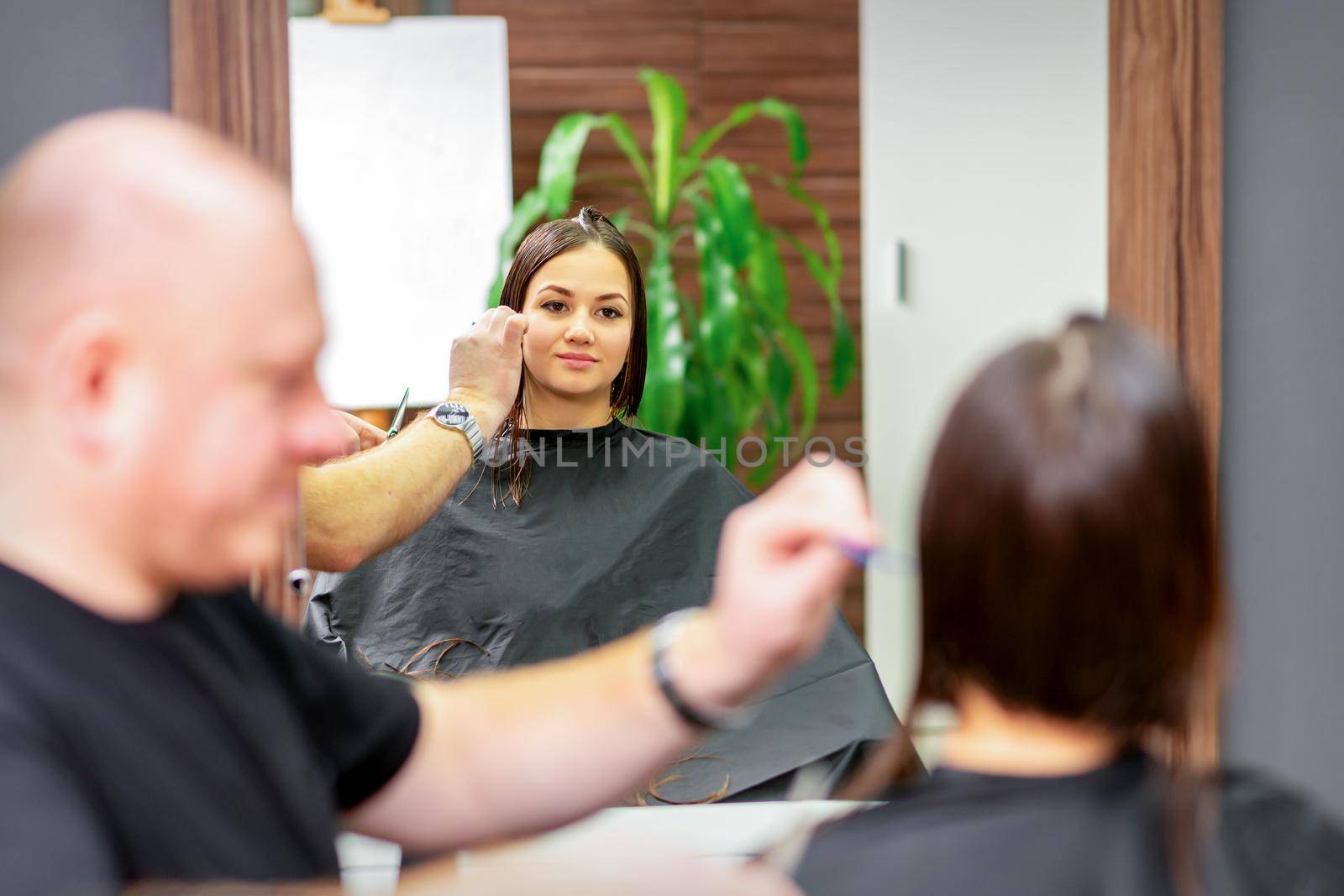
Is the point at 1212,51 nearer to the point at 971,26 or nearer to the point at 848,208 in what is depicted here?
the point at 971,26

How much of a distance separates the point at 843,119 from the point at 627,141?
90cm

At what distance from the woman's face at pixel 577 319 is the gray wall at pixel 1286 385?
3.49 ft

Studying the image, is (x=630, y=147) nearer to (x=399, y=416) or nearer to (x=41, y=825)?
(x=399, y=416)

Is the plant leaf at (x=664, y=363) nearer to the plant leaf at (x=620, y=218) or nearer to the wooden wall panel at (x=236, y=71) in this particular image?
the plant leaf at (x=620, y=218)

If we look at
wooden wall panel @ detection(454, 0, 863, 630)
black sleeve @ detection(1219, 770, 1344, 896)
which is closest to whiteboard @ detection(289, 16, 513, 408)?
wooden wall panel @ detection(454, 0, 863, 630)

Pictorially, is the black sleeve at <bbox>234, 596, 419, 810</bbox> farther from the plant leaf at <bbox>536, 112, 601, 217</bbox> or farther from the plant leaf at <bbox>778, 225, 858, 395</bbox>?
the plant leaf at <bbox>778, 225, 858, 395</bbox>

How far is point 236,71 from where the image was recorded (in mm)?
1388

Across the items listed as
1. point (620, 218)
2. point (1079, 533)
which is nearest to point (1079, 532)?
point (1079, 533)

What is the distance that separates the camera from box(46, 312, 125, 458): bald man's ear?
0.61 meters

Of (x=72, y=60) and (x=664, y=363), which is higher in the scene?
(x=72, y=60)

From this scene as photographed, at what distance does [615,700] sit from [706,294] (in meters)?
1.81

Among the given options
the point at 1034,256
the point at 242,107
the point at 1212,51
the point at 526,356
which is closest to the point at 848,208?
the point at 1034,256

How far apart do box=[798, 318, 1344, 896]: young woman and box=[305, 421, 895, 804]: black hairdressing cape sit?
1.12m

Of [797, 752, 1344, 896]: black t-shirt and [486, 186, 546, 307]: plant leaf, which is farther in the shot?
[486, 186, 546, 307]: plant leaf
